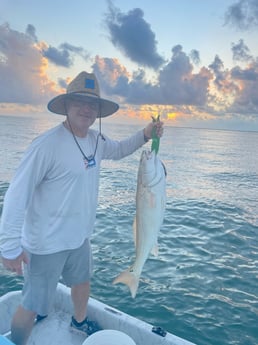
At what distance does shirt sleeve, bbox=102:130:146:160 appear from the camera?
4.75 metres

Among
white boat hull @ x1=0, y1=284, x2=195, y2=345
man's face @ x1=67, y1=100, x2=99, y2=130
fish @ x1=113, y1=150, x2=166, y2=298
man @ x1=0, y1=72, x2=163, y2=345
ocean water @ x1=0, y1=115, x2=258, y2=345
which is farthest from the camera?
ocean water @ x1=0, y1=115, x2=258, y2=345

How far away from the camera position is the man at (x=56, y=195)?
372 cm

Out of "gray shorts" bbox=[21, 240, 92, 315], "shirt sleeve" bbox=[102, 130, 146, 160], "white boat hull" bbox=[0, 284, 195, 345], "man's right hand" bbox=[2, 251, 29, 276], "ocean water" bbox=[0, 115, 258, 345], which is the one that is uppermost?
"shirt sleeve" bbox=[102, 130, 146, 160]

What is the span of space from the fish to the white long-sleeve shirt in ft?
2.80

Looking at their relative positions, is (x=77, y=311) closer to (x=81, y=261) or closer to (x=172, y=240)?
(x=81, y=261)

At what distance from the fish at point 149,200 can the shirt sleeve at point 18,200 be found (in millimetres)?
1123

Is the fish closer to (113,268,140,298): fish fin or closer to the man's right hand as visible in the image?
(113,268,140,298): fish fin

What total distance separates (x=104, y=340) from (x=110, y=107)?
2929 mm

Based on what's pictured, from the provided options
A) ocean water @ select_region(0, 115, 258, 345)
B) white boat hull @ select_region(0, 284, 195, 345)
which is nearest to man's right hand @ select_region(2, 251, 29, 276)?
white boat hull @ select_region(0, 284, 195, 345)

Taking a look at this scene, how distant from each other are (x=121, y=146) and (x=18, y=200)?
5.87 ft

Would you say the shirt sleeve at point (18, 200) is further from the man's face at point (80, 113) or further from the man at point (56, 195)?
the man's face at point (80, 113)

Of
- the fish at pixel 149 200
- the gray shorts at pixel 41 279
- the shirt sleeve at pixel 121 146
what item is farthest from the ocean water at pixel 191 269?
the shirt sleeve at pixel 121 146

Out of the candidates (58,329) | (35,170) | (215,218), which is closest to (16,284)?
(58,329)

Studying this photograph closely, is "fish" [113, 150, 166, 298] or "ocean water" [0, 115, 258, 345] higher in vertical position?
"fish" [113, 150, 166, 298]
